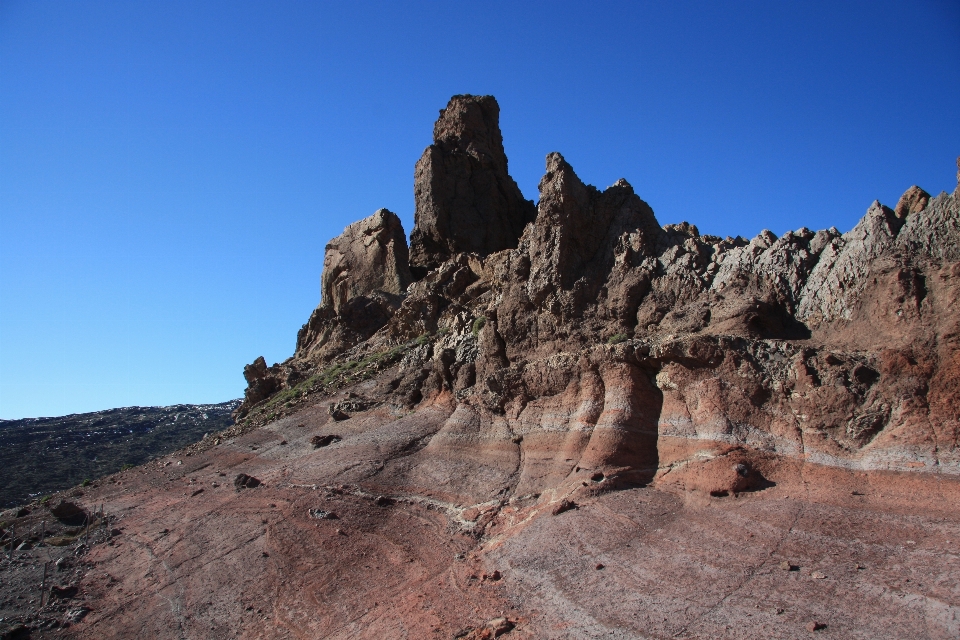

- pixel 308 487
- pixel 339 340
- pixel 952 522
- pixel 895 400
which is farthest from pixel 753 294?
pixel 339 340

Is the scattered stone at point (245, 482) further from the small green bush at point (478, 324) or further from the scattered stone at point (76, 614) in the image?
the small green bush at point (478, 324)

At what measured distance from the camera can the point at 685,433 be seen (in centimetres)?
1164

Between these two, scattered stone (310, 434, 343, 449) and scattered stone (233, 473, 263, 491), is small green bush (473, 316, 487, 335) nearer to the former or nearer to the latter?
scattered stone (310, 434, 343, 449)

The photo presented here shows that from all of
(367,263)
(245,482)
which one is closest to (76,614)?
(245,482)

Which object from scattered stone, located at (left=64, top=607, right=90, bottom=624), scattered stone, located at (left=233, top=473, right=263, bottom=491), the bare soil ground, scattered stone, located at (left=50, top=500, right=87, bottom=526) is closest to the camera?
the bare soil ground

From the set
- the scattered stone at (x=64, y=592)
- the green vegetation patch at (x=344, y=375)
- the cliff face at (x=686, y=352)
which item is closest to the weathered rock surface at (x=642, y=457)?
the cliff face at (x=686, y=352)

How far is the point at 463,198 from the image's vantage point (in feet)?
116

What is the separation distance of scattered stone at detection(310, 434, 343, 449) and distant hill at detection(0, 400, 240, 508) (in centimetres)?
2782

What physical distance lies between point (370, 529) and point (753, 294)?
8.81m

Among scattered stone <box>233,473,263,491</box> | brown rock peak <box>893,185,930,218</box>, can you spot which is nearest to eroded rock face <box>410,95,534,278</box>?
scattered stone <box>233,473,263,491</box>

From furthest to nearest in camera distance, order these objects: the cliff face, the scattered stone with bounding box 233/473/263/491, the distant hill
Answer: the distant hill, the scattered stone with bounding box 233/473/263/491, the cliff face

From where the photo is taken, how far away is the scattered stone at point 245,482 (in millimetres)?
16703

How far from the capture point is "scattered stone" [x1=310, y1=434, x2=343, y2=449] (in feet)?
60.0

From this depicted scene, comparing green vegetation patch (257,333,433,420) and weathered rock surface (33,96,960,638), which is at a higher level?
green vegetation patch (257,333,433,420)
